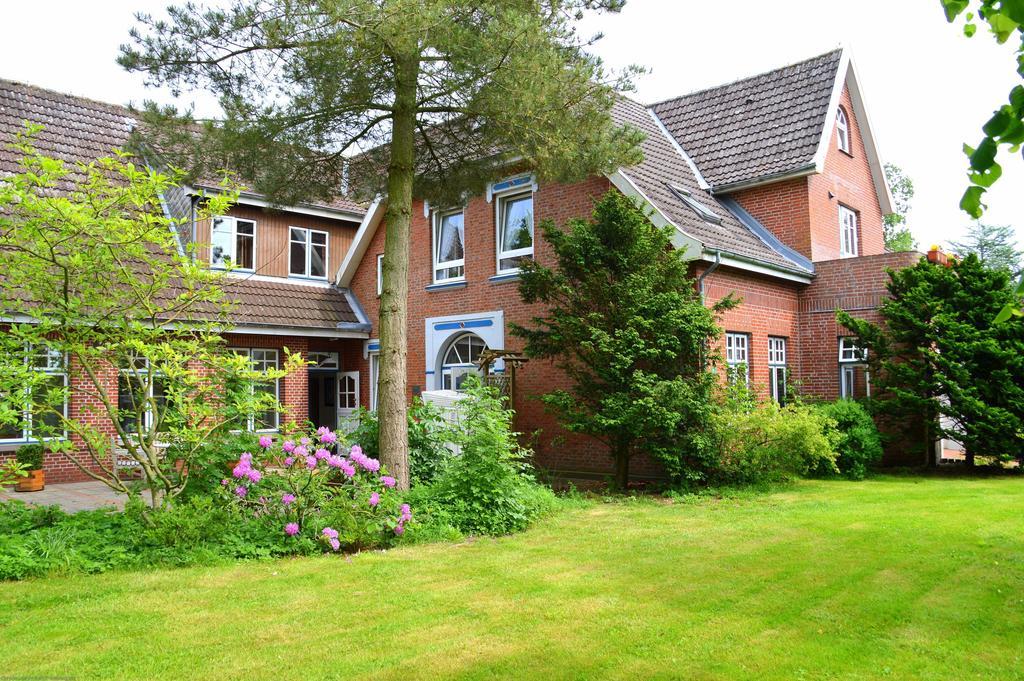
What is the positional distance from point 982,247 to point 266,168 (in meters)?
48.6

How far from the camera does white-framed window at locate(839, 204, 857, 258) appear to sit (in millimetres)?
18438

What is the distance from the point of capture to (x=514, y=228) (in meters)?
16.7

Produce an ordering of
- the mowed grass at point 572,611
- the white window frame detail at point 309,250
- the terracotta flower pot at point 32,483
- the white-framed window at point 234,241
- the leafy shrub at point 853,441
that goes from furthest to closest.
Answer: the white window frame detail at point 309,250, the white-framed window at point 234,241, the leafy shrub at point 853,441, the terracotta flower pot at point 32,483, the mowed grass at point 572,611

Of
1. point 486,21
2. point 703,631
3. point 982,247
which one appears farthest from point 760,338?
point 982,247

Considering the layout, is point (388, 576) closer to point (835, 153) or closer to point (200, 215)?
point (200, 215)

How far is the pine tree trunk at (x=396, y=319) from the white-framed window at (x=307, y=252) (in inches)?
407

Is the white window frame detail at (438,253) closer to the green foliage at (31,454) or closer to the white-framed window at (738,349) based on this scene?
the white-framed window at (738,349)

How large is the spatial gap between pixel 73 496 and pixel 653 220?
35.0ft

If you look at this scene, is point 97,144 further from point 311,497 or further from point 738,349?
point 738,349

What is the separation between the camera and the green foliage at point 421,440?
10.5 m

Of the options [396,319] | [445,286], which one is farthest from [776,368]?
[396,319]

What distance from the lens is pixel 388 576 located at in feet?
22.4

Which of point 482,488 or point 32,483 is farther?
point 32,483

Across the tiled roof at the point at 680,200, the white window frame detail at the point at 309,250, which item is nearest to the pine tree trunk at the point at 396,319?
the tiled roof at the point at 680,200
